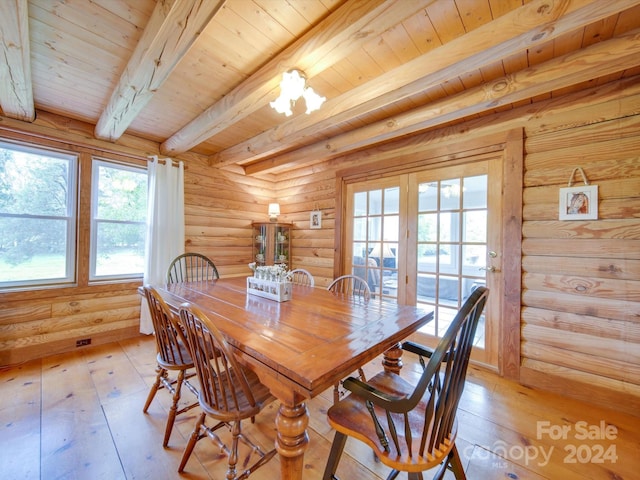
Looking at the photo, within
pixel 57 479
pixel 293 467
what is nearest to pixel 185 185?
pixel 57 479

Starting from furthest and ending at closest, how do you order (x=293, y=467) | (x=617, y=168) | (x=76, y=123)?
(x=76, y=123), (x=617, y=168), (x=293, y=467)

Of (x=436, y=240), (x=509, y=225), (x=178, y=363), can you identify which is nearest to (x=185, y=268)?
(x=178, y=363)

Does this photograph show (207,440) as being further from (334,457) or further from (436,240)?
(436,240)

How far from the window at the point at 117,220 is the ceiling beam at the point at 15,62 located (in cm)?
72

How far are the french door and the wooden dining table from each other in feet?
3.75

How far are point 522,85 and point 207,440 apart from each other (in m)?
3.03

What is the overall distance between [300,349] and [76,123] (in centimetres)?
337

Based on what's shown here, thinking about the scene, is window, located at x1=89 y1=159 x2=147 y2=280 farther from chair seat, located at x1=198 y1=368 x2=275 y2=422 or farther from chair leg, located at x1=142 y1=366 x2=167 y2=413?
chair seat, located at x1=198 y1=368 x2=275 y2=422

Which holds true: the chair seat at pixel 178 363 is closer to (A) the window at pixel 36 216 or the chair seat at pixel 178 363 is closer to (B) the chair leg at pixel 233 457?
(B) the chair leg at pixel 233 457

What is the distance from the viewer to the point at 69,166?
8.96 feet

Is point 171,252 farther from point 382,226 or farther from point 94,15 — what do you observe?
point 382,226

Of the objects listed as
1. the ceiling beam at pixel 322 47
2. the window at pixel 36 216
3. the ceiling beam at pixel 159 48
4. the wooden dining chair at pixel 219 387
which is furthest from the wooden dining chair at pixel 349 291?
the window at pixel 36 216

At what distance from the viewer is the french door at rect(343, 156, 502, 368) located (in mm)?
2398

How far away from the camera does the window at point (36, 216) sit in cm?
243
